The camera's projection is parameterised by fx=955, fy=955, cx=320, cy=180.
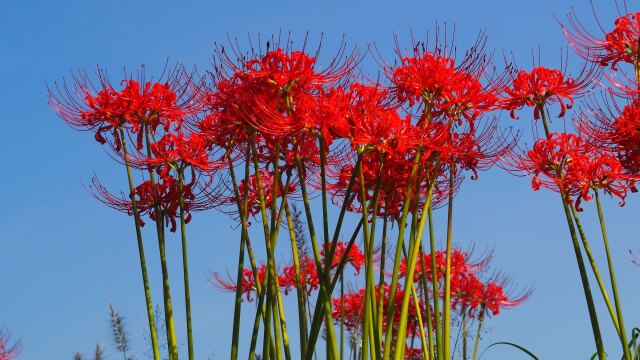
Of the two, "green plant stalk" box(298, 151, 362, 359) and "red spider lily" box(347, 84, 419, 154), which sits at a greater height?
"red spider lily" box(347, 84, 419, 154)

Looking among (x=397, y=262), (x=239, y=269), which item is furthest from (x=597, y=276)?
(x=239, y=269)

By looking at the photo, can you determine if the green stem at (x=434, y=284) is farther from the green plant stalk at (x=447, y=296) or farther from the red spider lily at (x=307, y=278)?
the red spider lily at (x=307, y=278)

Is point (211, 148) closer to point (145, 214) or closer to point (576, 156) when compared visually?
point (145, 214)

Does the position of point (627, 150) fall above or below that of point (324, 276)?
above

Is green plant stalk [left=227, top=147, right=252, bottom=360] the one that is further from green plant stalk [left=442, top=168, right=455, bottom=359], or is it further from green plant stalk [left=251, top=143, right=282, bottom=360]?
green plant stalk [left=442, top=168, right=455, bottom=359]

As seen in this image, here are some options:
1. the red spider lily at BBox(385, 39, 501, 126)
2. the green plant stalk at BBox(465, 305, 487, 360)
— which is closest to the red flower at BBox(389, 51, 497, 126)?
the red spider lily at BBox(385, 39, 501, 126)

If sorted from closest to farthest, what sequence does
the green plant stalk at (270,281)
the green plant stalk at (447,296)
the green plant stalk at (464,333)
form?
the green plant stalk at (270,281), the green plant stalk at (447,296), the green plant stalk at (464,333)

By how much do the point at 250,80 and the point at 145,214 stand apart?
0.91 m

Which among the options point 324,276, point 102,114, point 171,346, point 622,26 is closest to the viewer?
point 324,276

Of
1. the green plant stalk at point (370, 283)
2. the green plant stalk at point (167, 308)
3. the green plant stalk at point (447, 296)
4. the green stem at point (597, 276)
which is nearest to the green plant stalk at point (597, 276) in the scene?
the green stem at point (597, 276)

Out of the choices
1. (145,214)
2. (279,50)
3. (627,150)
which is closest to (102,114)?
(145,214)

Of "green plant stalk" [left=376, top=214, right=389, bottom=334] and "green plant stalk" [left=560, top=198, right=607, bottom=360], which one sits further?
"green plant stalk" [left=560, top=198, right=607, bottom=360]

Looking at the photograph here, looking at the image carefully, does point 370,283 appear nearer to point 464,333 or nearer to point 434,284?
point 434,284

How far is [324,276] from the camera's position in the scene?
414 centimetres
